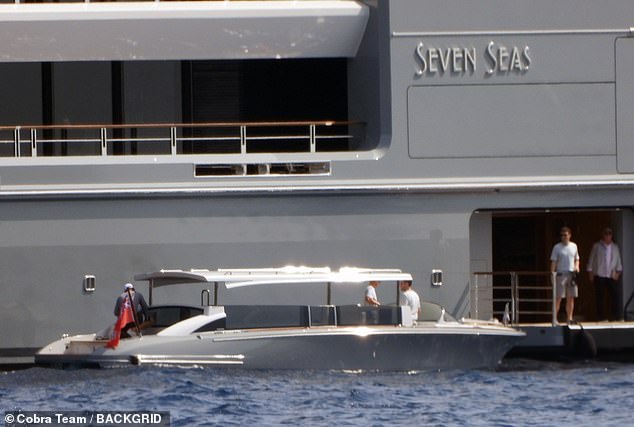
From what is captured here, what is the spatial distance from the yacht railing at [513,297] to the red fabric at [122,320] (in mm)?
5328

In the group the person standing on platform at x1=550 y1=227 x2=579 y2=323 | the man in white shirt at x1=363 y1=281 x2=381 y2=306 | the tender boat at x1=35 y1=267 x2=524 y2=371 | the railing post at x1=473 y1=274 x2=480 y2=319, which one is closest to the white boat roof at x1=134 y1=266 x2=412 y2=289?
the tender boat at x1=35 y1=267 x2=524 y2=371

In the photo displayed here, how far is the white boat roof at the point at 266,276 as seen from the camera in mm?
21969

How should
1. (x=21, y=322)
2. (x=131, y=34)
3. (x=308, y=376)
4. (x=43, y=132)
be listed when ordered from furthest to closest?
(x=43, y=132), (x=131, y=34), (x=21, y=322), (x=308, y=376)

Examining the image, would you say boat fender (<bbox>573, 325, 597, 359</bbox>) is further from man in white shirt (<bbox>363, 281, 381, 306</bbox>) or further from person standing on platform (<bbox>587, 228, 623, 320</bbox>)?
man in white shirt (<bbox>363, 281, 381, 306</bbox>)

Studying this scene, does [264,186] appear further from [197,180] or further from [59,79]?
[59,79]

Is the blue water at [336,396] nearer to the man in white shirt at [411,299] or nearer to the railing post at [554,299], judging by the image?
the man in white shirt at [411,299]

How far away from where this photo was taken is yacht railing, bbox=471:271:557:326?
24.2 m

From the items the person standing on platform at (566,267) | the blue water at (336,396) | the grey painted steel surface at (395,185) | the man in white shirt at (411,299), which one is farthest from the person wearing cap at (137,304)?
the person standing on platform at (566,267)

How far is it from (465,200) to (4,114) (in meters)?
8.74

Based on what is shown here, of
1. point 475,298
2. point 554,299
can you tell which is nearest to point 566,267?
point 554,299

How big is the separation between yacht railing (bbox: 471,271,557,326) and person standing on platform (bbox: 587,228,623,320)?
2.29ft

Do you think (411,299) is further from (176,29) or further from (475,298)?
(176,29)

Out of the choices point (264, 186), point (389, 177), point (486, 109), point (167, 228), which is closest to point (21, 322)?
point (167, 228)

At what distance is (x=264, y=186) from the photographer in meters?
24.1
